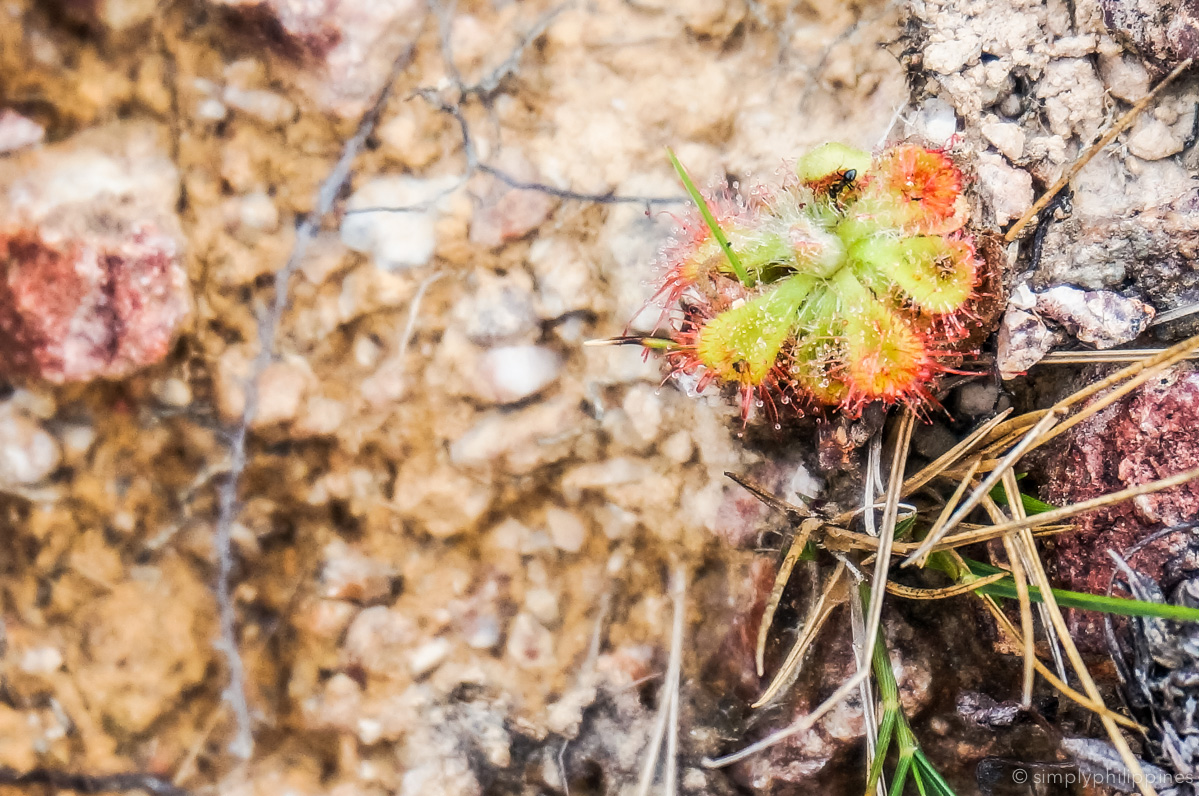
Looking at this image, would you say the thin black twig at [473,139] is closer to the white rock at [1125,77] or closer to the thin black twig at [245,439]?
the thin black twig at [245,439]

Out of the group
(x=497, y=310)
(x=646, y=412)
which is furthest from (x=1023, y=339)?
(x=497, y=310)

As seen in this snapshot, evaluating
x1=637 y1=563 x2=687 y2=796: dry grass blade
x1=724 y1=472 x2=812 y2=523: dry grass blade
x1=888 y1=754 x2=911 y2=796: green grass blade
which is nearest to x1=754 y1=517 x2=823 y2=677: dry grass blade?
x1=724 y1=472 x2=812 y2=523: dry grass blade

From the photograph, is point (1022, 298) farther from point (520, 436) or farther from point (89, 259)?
point (89, 259)

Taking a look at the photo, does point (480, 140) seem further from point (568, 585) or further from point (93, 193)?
point (568, 585)

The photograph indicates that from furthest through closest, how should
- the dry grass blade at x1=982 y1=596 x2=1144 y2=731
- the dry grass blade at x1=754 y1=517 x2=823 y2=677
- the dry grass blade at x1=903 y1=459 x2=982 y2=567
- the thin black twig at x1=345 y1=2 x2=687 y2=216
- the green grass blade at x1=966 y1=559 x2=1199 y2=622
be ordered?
the thin black twig at x1=345 y1=2 x2=687 y2=216
the dry grass blade at x1=754 y1=517 x2=823 y2=677
the dry grass blade at x1=903 y1=459 x2=982 y2=567
the dry grass blade at x1=982 y1=596 x2=1144 y2=731
the green grass blade at x1=966 y1=559 x2=1199 y2=622

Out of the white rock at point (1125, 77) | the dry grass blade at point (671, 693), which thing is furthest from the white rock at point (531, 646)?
the white rock at point (1125, 77)

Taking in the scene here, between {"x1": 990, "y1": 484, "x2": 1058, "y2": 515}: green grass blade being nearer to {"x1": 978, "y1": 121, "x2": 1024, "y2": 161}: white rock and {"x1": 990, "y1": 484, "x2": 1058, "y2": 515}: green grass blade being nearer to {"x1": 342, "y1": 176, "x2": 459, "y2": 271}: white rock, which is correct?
{"x1": 978, "y1": 121, "x2": 1024, "y2": 161}: white rock
